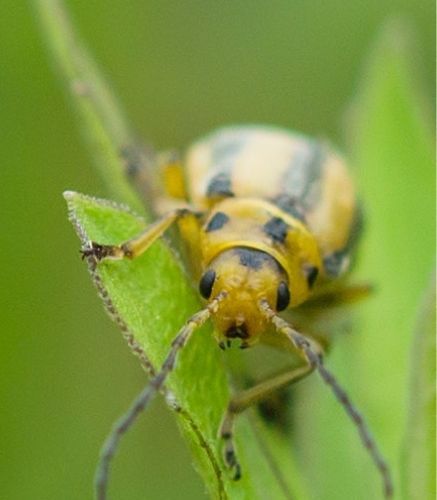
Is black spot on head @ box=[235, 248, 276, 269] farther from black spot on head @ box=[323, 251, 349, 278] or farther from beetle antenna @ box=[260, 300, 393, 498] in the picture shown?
black spot on head @ box=[323, 251, 349, 278]

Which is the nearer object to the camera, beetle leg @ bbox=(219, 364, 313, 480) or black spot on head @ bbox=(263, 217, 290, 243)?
beetle leg @ bbox=(219, 364, 313, 480)

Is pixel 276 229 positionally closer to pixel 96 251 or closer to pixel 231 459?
pixel 96 251

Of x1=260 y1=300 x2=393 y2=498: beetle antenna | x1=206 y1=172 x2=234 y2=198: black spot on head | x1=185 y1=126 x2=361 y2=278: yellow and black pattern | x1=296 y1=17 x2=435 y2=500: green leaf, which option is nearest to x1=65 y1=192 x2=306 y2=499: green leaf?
x1=260 y1=300 x2=393 y2=498: beetle antenna

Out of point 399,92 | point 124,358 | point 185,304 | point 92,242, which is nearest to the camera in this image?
point 92,242

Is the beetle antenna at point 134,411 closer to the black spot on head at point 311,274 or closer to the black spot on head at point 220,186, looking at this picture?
the black spot on head at point 311,274

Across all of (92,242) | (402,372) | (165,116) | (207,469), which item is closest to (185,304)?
(92,242)

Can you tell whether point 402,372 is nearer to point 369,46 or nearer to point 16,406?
point 16,406
